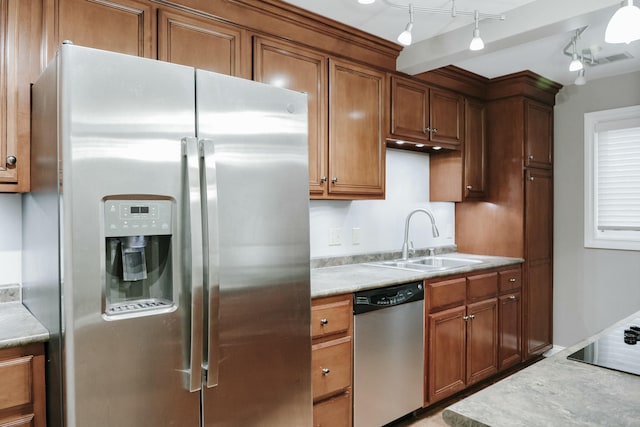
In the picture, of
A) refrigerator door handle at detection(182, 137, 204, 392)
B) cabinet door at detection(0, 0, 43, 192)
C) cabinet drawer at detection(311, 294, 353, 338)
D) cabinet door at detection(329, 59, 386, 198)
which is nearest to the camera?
refrigerator door handle at detection(182, 137, 204, 392)

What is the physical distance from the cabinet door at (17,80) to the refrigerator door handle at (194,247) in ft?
2.32

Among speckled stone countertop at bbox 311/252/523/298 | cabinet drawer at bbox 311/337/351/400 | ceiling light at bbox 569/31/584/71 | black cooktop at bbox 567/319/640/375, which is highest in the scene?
ceiling light at bbox 569/31/584/71

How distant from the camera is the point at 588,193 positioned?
12.6 ft

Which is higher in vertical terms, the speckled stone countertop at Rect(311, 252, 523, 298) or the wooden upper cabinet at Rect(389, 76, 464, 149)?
the wooden upper cabinet at Rect(389, 76, 464, 149)

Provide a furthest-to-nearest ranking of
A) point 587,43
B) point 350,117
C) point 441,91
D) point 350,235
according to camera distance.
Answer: point 441,91
point 350,235
point 587,43
point 350,117

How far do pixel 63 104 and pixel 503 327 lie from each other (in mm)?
3295

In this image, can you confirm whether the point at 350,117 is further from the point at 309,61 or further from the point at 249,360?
the point at 249,360

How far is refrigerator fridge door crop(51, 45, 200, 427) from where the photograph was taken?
134 cm

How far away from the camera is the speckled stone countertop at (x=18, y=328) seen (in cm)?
144

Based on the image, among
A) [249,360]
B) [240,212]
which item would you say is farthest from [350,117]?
[249,360]

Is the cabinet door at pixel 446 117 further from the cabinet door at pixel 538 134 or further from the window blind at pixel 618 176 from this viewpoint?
the window blind at pixel 618 176

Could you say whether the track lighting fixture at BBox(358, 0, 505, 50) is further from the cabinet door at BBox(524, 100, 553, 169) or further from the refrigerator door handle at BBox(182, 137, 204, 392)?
the cabinet door at BBox(524, 100, 553, 169)

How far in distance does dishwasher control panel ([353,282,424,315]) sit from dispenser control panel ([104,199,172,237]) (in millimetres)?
1189

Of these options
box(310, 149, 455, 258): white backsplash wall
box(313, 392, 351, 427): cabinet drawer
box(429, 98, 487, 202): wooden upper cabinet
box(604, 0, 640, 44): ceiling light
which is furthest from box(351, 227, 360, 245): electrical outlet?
box(604, 0, 640, 44): ceiling light
